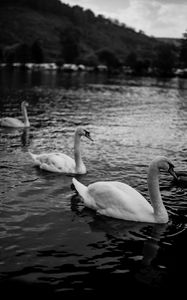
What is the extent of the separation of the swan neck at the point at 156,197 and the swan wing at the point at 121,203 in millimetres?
212

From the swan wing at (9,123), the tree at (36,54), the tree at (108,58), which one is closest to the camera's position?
the swan wing at (9,123)

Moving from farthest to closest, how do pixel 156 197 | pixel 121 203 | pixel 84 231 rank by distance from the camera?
pixel 121 203 < pixel 156 197 < pixel 84 231

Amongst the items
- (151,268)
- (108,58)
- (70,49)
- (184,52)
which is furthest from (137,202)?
(70,49)

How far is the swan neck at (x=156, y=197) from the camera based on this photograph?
33.6ft

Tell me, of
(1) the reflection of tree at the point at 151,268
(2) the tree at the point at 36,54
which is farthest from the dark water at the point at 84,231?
(2) the tree at the point at 36,54

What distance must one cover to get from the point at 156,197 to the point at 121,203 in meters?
0.87

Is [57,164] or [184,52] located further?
[184,52]

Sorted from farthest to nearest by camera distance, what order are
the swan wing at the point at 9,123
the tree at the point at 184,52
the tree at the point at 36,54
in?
the tree at the point at 36,54
the tree at the point at 184,52
the swan wing at the point at 9,123

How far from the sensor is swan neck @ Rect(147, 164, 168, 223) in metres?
10.2

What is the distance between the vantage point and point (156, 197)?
10273mm

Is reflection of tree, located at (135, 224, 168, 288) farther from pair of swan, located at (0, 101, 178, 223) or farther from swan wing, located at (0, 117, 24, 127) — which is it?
swan wing, located at (0, 117, 24, 127)

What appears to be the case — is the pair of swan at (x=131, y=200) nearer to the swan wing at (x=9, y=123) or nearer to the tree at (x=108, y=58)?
the swan wing at (x=9, y=123)

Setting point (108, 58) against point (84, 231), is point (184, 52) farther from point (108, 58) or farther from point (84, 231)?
point (84, 231)

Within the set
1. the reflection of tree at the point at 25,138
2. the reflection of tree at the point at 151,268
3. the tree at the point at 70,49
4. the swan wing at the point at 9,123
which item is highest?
the tree at the point at 70,49
